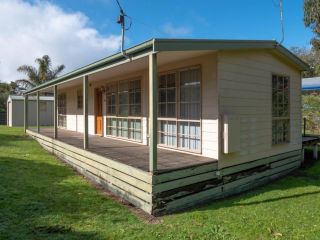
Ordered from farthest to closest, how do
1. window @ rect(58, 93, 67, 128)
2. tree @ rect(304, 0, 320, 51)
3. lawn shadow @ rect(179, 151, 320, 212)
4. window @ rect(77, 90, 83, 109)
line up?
1. tree @ rect(304, 0, 320, 51)
2. window @ rect(58, 93, 67, 128)
3. window @ rect(77, 90, 83, 109)
4. lawn shadow @ rect(179, 151, 320, 212)

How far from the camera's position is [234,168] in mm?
6371

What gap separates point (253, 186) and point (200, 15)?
1271cm

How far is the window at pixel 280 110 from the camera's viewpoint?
7.93 m

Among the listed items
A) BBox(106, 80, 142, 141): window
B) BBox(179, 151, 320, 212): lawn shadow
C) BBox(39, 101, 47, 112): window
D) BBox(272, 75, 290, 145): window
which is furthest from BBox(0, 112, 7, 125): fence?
BBox(179, 151, 320, 212): lawn shadow

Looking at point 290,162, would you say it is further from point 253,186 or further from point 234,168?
point 234,168

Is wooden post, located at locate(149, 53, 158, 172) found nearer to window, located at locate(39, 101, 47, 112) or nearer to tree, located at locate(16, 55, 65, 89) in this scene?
window, located at locate(39, 101, 47, 112)

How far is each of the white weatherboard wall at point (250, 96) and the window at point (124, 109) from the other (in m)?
3.43

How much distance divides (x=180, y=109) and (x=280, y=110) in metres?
3.01

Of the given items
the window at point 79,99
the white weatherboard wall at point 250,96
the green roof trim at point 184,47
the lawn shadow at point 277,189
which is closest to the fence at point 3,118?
the window at point 79,99

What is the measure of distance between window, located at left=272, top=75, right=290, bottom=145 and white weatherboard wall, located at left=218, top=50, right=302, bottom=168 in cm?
21

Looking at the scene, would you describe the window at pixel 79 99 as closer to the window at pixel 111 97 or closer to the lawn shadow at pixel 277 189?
the window at pixel 111 97

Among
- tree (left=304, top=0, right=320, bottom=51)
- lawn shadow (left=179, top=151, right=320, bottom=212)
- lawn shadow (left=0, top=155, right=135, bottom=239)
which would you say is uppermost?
tree (left=304, top=0, right=320, bottom=51)

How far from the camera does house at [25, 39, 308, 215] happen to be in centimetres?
515

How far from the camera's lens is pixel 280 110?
322 inches
